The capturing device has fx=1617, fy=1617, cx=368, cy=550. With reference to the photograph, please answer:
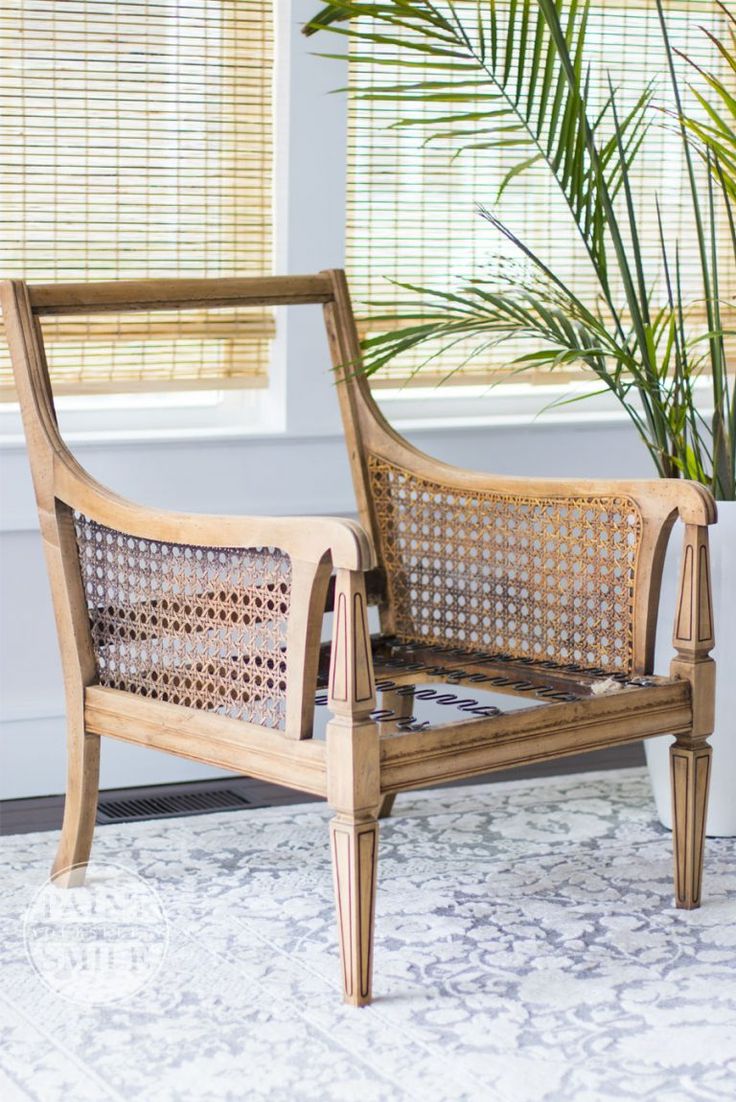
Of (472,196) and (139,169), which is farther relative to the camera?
(472,196)

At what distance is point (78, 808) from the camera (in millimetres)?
2326

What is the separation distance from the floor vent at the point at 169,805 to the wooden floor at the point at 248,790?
2 centimetres

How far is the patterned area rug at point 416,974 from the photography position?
1.76m

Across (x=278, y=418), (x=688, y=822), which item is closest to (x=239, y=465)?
(x=278, y=418)

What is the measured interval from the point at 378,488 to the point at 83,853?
739 mm

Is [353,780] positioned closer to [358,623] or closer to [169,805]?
[358,623]

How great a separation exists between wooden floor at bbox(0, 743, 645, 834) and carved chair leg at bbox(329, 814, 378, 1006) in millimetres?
839

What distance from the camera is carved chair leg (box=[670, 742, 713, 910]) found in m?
2.28

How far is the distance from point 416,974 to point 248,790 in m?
0.90

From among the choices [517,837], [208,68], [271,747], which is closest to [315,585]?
[271,747]

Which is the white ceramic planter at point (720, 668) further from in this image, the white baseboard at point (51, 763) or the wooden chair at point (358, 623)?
the white baseboard at point (51, 763)

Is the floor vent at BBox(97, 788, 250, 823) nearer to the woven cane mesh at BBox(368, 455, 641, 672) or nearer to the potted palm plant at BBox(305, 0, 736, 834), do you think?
the woven cane mesh at BBox(368, 455, 641, 672)

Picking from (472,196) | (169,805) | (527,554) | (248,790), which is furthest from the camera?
(472,196)

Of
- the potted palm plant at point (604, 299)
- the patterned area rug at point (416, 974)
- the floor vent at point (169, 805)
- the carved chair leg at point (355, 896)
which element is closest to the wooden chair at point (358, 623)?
the carved chair leg at point (355, 896)
